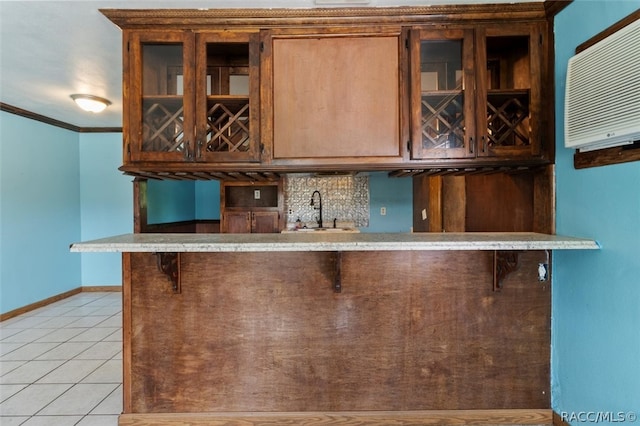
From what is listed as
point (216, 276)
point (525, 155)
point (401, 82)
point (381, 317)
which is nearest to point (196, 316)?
point (216, 276)

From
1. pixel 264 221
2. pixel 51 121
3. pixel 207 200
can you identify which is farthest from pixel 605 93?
pixel 51 121

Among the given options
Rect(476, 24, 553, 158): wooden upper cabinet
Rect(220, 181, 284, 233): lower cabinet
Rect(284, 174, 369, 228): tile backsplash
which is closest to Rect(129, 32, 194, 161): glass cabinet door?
Rect(476, 24, 553, 158): wooden upper cabinet

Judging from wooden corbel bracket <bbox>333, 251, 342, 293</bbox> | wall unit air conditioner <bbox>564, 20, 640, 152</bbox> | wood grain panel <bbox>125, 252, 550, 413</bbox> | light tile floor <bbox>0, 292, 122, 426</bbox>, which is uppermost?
wall unit air conditioner <bbox>564, 20, 640, 152</bbox>

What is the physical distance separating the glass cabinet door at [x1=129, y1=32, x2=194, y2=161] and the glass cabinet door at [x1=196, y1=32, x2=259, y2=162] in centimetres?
6

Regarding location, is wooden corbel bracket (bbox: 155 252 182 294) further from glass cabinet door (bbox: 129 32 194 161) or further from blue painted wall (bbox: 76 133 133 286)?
blue painted wall (bbox: 76 133 133 286)

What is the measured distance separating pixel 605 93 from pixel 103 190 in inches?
214

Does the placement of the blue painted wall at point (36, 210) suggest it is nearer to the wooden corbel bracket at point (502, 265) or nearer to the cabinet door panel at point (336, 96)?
the cabinet door panel at point (336, 96)

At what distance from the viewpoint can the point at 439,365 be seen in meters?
1.83

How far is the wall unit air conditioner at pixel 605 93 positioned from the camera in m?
1.21

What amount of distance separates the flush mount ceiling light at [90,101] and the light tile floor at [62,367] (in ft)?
7.52

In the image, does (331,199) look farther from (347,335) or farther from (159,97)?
(159,97)

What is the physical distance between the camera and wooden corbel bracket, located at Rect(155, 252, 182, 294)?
174cm

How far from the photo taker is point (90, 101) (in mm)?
3176

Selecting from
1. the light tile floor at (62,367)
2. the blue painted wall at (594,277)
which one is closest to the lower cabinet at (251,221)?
the light tile floor at (62,367)
